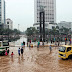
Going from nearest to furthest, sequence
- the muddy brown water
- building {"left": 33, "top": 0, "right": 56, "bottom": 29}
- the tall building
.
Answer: the muddy brown water, building {"left": 33, "top": 0, "right": 56, "bottom": 29}, the tall building

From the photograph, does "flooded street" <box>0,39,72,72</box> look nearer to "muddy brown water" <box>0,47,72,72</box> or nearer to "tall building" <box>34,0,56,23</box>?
"muddy brown water" <box>0,47,72,72</box>

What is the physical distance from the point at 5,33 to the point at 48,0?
55228 mm

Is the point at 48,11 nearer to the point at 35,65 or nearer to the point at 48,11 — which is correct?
the point at 48,11

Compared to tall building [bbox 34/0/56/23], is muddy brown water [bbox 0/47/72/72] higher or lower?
lower

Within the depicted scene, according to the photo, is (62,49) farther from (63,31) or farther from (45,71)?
(63,31)

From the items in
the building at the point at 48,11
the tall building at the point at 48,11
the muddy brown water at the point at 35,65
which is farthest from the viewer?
the tall building at the point at 48,11

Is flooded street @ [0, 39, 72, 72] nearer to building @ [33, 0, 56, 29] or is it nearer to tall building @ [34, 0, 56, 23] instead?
building @ [33, 0, 56, 29]

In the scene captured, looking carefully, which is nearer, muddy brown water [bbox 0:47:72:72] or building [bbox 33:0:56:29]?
muddy brown water [bbox 0:47:72:72]

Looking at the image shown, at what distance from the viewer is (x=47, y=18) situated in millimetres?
110500

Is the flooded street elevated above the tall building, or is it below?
below

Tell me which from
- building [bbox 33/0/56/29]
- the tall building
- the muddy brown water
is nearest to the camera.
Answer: the muddy brown water

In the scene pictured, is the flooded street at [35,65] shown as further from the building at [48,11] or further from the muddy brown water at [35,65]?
the building at [48,11]

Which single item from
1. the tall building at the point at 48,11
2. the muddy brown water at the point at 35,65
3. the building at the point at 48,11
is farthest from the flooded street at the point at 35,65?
the tall building at the point at 48,11

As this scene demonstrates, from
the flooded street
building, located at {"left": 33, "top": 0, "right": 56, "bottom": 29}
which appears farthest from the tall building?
the flooded street
